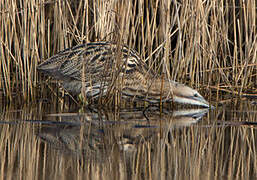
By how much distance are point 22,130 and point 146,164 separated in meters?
1.13

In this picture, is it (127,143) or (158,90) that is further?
(158,90)

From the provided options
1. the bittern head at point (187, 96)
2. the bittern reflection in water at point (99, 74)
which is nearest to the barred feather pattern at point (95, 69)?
the bittern reflection in water at point (99, 74)

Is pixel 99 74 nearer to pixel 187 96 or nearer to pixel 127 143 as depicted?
pixel 187 96

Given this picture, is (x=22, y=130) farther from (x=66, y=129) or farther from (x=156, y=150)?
(x=156, y=150)

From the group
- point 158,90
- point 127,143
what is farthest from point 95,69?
point 127,143

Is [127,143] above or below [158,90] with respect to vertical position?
below

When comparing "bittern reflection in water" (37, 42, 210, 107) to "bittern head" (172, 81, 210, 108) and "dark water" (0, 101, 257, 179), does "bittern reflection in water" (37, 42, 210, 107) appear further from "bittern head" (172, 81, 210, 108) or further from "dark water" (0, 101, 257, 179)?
"dark water" (0, 101, 257, 179)

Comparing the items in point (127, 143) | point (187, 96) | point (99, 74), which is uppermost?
point (99, 74)

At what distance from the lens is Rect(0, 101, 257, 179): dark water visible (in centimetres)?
241

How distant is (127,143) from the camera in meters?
3.00

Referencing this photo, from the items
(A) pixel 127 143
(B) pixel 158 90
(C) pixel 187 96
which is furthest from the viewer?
(B) pixel 158 90

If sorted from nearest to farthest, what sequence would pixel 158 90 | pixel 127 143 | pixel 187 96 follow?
pixel 127 143
pixel 187 96
pixel 158 90

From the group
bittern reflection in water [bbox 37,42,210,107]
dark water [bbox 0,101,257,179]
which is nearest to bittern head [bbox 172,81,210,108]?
bittern reflection in water [bbox 37,42,210,107]

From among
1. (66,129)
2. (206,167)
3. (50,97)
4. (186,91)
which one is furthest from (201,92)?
(206,167)
